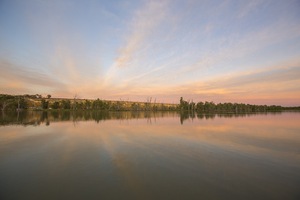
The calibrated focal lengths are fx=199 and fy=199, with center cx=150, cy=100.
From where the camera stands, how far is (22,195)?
208 inches

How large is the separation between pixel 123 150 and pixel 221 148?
5.60m

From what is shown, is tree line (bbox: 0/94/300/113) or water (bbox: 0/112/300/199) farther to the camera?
tree line (bbox: 0/94/300/113)

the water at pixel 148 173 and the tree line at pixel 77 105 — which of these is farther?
the tree line at pixel 77 105

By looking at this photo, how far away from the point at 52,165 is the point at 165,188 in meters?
4.92

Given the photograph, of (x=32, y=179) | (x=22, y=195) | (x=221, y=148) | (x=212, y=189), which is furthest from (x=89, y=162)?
(x=221, y=148)

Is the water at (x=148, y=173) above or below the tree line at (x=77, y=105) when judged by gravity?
below

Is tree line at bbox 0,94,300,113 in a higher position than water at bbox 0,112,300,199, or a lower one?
higher

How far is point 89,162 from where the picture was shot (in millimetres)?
8500

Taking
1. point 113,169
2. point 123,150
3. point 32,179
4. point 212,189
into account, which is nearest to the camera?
point 212,189

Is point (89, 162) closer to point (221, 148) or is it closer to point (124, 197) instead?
point (124, 197)

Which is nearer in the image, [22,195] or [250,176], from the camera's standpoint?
[22,195]

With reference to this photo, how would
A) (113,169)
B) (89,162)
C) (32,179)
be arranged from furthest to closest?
(89,162) → (113,169) → (32,179)

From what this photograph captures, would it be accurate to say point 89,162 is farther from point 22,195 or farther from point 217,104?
point 217,104

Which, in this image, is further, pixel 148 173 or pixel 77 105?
pixel 77 105
